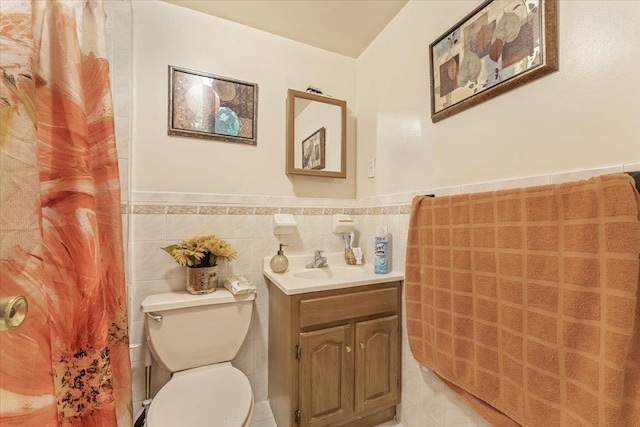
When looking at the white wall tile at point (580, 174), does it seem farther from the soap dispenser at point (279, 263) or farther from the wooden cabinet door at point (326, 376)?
the soap dispenser at point (279, 263)

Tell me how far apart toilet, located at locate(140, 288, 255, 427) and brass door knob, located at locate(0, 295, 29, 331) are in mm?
770

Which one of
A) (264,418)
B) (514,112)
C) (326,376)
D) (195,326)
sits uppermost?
(514,112)

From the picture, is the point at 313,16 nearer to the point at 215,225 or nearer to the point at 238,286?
the point at 215,225

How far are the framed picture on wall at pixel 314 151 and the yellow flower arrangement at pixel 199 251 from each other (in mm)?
718

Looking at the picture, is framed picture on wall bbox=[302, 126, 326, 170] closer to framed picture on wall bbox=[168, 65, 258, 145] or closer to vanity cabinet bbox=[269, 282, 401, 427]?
framed picture on wall bbox=[168, 65, 258, 145]

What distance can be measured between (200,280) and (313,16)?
1.63 metres

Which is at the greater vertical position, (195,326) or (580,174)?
(580,174)

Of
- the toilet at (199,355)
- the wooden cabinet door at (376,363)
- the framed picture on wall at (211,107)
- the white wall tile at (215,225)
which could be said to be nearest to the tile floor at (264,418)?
the wooden cabinet door at (376,363)

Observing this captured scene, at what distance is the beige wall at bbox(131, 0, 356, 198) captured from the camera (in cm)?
136

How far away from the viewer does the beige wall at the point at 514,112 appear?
0.67 m

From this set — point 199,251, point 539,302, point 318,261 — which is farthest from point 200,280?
point 539,302

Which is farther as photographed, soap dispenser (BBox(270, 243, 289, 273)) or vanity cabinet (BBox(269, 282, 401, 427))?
soap dispenser (BBox(270, 243, 289, 273))

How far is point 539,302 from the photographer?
75cm

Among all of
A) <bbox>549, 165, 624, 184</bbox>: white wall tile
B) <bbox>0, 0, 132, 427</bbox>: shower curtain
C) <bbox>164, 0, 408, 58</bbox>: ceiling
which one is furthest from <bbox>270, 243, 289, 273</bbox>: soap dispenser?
<bbox>164, 0, 408, 58</bbox>: ceiling
